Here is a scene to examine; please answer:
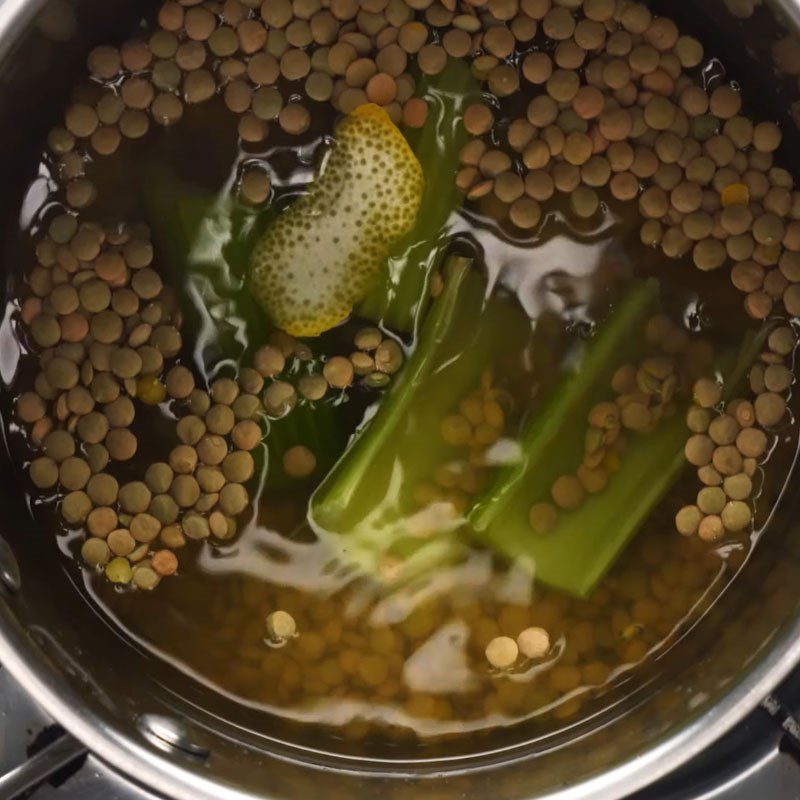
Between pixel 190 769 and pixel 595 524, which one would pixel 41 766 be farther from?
pixel 595 524

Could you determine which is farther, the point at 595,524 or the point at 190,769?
the point at 595,524

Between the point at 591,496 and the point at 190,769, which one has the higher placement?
the point at 591,496

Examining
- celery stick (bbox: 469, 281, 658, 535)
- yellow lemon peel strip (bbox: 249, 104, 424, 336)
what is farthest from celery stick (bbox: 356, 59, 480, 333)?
celery stick (bbox: 469, 281, 658, 535)

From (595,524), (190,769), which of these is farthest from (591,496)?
A: (190,769)

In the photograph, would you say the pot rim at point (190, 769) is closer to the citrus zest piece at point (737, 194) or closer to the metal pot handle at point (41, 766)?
the metal pot handle at point (41, 766)

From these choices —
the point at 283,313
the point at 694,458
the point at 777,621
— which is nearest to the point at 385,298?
the point at 283,313

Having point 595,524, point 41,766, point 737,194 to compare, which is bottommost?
point 41,766
